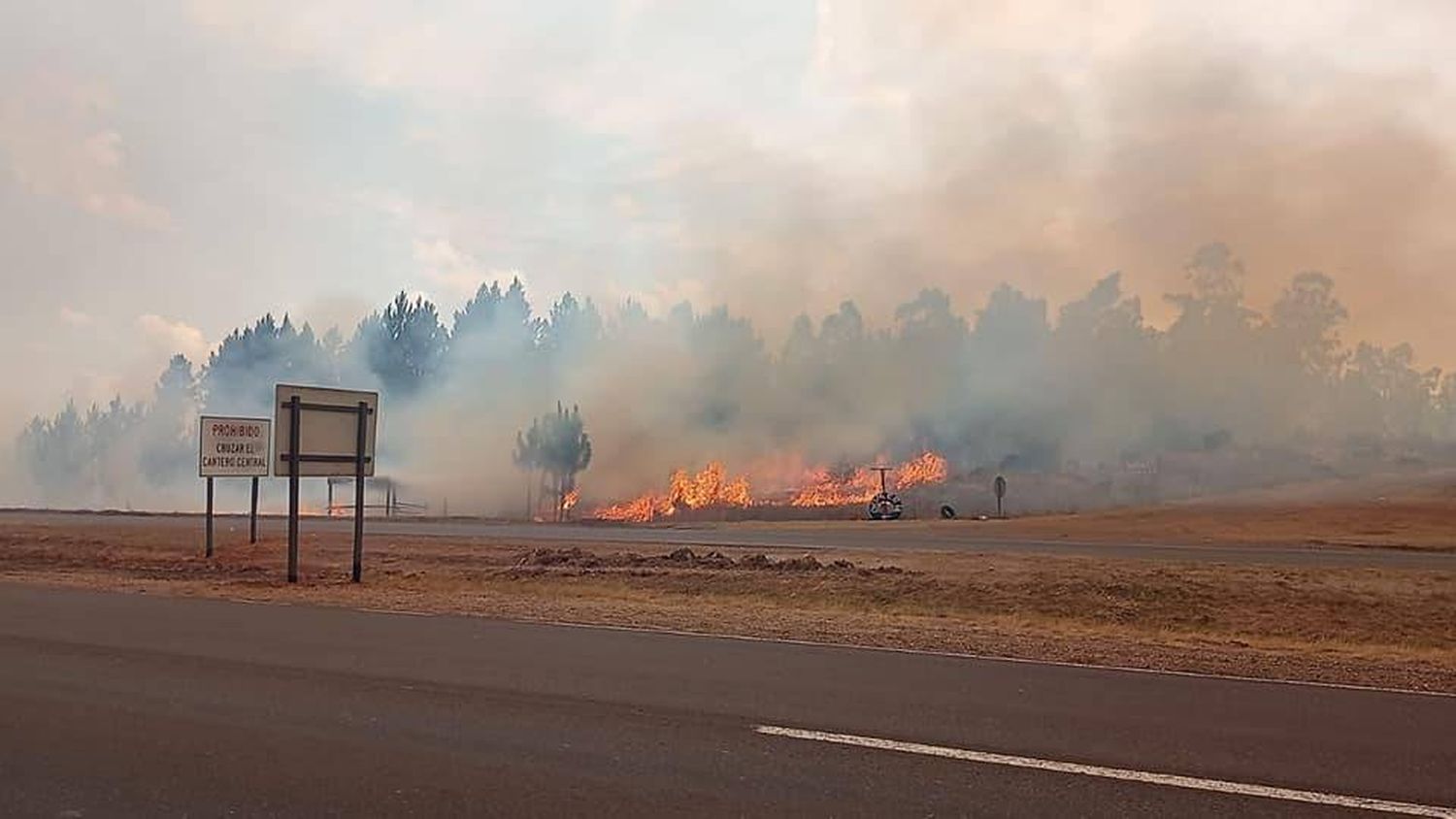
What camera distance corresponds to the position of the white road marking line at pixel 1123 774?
580 centimetres

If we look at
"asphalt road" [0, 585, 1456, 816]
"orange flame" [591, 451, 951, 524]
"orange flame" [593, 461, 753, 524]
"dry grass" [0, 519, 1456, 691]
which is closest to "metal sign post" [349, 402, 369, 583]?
"dry grass" [0, 519, 1456, 691]

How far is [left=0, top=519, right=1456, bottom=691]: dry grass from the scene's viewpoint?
12180 millimetres

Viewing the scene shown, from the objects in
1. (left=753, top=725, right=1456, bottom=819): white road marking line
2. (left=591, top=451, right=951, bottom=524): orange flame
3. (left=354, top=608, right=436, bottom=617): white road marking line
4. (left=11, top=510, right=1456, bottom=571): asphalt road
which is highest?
(left=591, top=451, right=951, bottom=524): orange flame

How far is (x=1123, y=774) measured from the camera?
20.8 feet

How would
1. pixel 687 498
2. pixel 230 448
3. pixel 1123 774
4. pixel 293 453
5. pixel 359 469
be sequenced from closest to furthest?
pixel 1123 774
pixel 293 453
pixel 359 469
pixel 230 448
pixel 687 498

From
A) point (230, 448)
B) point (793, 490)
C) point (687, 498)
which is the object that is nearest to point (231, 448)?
point (230, 448)

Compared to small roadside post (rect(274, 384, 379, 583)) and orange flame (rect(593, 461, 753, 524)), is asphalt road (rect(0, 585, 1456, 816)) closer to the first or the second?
small roadside post (rect(274, 384, 379, 583))

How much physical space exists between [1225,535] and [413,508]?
54856 millimetres

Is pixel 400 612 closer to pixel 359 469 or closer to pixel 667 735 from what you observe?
pixel 359 469

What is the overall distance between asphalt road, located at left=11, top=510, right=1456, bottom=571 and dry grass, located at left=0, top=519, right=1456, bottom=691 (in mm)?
3405

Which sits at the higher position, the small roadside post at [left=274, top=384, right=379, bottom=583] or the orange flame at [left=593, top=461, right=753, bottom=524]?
the small roadside post at [left=274, top=384, right=379, bottom=583]

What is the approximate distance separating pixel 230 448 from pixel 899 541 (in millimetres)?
20238

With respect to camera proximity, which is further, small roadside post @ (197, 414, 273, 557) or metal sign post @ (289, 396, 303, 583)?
small roadside post @ (197, 414, 273, 557)

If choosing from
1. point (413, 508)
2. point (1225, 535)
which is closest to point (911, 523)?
point (1225, 535)
